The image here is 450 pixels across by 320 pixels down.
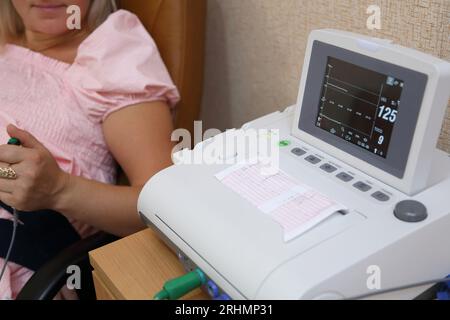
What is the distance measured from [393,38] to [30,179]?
25.2 inches

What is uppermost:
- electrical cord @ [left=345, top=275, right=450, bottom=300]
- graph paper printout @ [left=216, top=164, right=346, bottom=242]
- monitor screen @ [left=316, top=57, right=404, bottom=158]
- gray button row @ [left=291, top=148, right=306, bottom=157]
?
monitor screen @ [left=316, top=57, right=404, bottom=158]

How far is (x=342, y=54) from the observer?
643 millimetres

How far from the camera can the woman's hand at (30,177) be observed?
0.85 metres

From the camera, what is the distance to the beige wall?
0.73 metres

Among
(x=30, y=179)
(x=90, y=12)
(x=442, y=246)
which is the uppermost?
(x=90, y=12)

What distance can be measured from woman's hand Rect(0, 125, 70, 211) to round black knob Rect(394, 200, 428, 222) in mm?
579

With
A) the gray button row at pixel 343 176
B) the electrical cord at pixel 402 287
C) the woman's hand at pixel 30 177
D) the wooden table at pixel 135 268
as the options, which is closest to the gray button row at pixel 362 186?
the gray button row at pixel 343 176

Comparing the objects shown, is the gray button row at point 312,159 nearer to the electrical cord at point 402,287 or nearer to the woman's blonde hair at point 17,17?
the electrical cord at point 402,287

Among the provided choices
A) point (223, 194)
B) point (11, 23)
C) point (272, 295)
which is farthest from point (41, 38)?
point (272, 295)

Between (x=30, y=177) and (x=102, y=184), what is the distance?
0.13m

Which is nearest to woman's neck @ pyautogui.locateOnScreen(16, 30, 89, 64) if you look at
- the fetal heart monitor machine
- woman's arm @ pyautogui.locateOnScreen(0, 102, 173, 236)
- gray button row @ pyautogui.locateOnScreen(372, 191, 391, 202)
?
woman's arm @ pyautogui.locateOnScreen(0, 102, 173, 236)

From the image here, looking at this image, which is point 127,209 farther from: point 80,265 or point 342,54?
point 342,54

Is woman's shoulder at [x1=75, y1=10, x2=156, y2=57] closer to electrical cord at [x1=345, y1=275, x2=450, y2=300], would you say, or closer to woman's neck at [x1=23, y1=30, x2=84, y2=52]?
woman's neck at [x1=23, y1=30, x2=84, y2=52]

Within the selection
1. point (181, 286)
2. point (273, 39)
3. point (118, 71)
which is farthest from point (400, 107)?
point (118, 71)
